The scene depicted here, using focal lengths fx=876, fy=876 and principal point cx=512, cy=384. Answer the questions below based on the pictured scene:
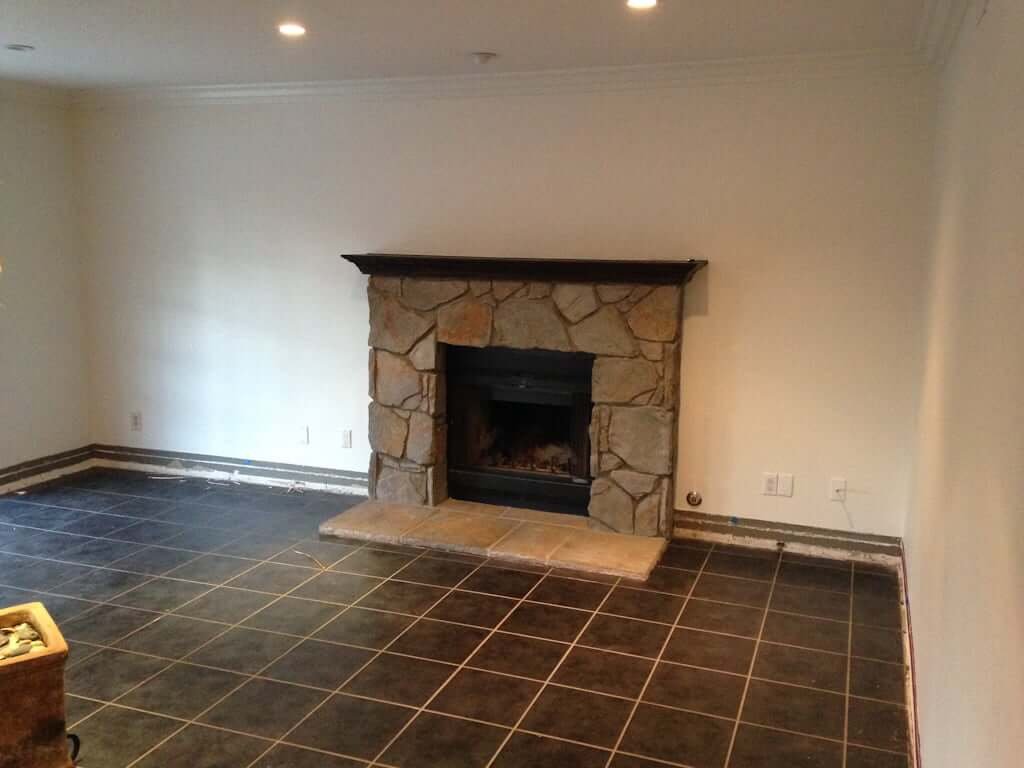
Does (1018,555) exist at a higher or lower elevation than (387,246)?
lower

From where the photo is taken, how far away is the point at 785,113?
390cm

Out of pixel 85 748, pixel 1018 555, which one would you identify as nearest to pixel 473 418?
pixel 85 748

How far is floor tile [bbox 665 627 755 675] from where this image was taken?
304 centimetres

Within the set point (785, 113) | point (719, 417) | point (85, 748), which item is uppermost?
point (785, 113)

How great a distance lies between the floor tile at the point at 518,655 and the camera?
300cm

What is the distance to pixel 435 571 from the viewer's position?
3873mm

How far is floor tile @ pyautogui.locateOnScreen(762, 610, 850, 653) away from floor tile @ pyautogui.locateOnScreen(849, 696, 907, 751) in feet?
1.29

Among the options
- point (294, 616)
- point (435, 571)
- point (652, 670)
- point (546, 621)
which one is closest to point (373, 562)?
point (435, 571)

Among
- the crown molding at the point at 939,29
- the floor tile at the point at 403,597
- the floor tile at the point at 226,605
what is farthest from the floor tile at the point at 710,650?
the crown molding at the point at 939,29

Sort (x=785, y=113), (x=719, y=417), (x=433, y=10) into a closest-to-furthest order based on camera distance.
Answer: (x=433, y=10) < (x=785, y=113) < (x=719, y=417)

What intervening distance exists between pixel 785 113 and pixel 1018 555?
3117 millimetres

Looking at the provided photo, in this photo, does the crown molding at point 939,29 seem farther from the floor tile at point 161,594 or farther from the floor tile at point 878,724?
the floor tile at point 161,594

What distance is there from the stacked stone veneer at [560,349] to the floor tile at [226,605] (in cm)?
124

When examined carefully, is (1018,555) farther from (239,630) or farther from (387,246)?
(387,246)
